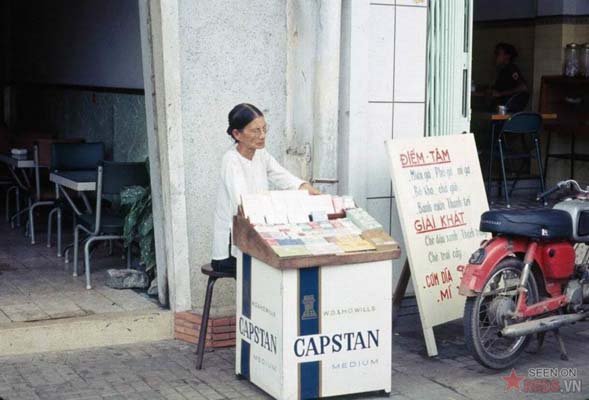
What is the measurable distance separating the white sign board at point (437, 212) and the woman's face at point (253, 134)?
0.91 meters

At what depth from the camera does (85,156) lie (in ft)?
31.1

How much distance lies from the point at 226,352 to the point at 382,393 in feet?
4.25

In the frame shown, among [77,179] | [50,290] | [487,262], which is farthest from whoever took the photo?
[77,179]

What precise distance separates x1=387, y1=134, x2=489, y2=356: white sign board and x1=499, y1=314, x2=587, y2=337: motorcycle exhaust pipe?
0.60m

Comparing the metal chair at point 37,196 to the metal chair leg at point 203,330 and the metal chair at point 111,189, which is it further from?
the metal chair leg at point 203,330

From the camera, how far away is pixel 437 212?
22.4 feet

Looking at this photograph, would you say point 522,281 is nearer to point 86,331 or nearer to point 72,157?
point 86,331

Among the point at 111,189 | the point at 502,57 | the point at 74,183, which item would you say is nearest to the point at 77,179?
the point at 74,183

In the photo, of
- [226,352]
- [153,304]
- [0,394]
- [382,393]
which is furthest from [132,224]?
[382,393]

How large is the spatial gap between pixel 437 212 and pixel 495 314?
0.83 m

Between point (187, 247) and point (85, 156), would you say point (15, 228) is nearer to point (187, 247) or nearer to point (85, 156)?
point (85, 156)

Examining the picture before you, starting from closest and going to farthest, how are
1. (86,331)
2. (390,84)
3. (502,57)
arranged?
(86,331) → (390,84) → (502,57)

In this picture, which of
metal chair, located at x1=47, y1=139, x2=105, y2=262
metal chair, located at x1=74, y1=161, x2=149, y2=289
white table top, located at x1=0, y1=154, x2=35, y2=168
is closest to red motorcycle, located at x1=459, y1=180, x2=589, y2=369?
metal chair, located at x1=74, y1=161, x2=149, y2=289

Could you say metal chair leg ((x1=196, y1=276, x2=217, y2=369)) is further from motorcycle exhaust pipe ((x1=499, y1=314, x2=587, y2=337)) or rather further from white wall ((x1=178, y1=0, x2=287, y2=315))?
motorcycle exhaust pipe ((x1=499, y1=314, x2=587, y2=337))
